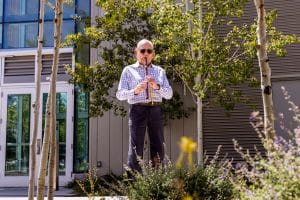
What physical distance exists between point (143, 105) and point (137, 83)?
0.74 ft

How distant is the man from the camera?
4082 millimetres

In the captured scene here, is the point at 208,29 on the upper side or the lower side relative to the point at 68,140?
upper

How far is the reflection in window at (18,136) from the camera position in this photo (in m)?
10.5

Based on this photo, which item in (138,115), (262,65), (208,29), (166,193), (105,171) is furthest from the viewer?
(105,171)

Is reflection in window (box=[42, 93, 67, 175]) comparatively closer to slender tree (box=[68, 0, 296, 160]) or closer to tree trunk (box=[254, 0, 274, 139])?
slender tree (box=[68, 0, 296, 160])

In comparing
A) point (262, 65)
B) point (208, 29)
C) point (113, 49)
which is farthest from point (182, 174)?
point (113, 49)

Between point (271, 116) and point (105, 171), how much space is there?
23.0 feet

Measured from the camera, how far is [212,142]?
9.80 metres

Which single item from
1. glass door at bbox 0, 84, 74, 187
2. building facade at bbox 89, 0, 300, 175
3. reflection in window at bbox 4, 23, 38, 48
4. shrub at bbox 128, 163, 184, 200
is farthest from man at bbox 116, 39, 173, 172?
reflection in window at bbox 4, 23, 38, 48

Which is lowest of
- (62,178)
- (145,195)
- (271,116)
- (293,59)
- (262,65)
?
(62,178)

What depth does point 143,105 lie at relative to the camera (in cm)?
418

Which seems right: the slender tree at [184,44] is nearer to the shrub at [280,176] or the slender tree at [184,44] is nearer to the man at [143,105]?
the man at [143,105]

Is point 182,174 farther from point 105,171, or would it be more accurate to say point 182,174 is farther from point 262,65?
point 105,171

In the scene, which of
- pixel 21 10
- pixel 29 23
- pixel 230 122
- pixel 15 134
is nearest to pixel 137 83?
pixel 230 122
